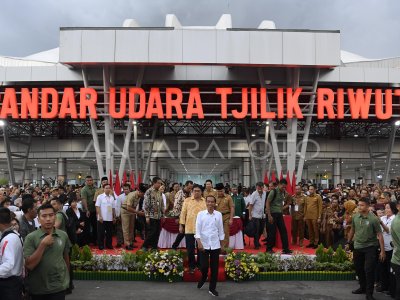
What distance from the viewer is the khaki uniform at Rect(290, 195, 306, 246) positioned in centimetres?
1333

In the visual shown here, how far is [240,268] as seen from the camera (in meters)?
9.25

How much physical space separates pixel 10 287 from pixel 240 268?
220 inches

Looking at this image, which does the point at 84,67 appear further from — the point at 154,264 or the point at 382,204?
the point at 382,204

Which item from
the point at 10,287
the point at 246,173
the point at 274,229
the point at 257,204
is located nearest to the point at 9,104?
the point at 257,204

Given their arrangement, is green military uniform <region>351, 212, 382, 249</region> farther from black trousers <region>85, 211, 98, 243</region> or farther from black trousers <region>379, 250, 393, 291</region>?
black trousers <region>85, 211, 98, 243</region>

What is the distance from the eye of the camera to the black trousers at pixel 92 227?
12.8m

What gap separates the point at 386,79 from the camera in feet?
67.6

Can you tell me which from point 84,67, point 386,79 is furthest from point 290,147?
point 84,67

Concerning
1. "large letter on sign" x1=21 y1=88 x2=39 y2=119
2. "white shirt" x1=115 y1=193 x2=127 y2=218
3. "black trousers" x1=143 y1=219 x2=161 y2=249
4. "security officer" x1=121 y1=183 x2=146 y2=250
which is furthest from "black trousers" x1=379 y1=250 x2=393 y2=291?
"large letter on sign" x1=21 y1=88 x2=39 y2=119

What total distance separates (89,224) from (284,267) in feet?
19.4

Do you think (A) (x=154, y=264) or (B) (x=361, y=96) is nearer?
(A) (x=154, y=264)

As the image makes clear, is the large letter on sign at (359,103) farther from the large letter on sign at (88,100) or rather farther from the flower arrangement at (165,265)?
the flower arrangement at (165,265)

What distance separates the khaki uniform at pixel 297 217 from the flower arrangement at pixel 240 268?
4.41 metres

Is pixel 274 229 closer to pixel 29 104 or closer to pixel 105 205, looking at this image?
pixel 105 205
